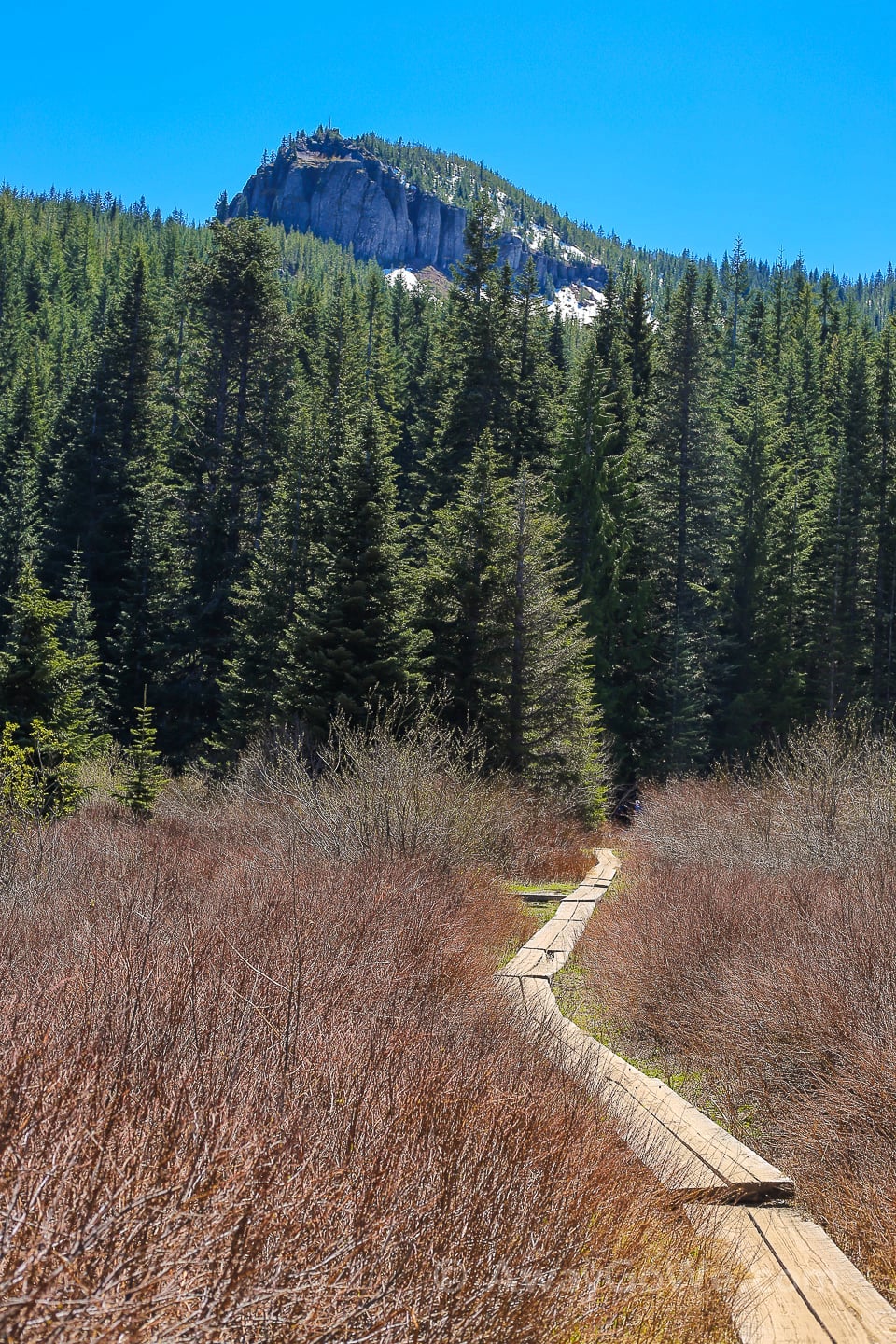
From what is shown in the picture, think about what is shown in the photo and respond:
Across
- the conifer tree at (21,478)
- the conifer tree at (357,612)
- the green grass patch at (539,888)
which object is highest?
the conifer tree at (21,478)

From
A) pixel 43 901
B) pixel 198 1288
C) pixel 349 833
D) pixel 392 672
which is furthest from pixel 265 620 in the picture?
pixel 198 1288

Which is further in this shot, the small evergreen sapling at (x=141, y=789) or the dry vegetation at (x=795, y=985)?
the small evergreen sapling at (x=141, y=789)

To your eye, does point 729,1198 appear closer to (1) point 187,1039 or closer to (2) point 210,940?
(1) point 187,1039

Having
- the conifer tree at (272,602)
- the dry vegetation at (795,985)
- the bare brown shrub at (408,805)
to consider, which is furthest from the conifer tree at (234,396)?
the dry vegetation at (795,985)

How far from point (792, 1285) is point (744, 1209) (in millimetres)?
679

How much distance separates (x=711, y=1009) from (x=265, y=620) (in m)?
22.7

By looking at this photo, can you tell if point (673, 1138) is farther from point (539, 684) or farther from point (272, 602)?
point (272, 602)

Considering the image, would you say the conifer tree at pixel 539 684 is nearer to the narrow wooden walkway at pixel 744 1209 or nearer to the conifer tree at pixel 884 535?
the narrow wooden walkway at pixel 744 1209

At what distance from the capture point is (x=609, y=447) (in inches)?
A: 1613

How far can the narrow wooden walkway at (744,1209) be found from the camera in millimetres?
3713

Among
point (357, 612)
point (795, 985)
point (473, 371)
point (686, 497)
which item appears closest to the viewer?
point (795, 985)

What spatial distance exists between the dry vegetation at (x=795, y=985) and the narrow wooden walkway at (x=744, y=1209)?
537 millimetres

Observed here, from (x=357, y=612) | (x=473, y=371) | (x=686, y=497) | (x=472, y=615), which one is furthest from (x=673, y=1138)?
(x=473, y=371)

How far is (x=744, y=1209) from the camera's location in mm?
4668
